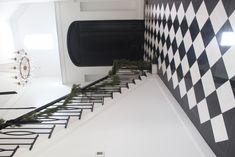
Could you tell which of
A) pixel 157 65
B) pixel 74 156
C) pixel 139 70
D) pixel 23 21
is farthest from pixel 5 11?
pixel 74 156

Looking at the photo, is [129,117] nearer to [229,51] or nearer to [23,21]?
[229,51]

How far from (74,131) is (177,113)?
3.04 ft

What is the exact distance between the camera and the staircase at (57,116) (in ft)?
5.39

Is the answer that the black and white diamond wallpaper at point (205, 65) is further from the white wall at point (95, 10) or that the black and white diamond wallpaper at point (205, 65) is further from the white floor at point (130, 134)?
the white wall at point (95, 10)

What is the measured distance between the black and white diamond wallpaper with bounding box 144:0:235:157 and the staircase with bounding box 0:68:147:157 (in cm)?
74

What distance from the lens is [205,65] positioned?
5.18 feet

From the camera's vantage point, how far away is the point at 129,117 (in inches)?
76.4

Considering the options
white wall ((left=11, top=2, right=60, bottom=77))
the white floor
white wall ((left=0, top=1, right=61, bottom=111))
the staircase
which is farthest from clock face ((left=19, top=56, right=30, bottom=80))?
white wall ((left=11, top=2, right=60, bottom=77))

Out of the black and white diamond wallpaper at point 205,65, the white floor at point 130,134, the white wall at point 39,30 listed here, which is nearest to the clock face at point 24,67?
the white floor at point 130,134

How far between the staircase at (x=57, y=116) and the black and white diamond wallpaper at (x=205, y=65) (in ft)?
2.43

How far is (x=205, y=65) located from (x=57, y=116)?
1355mm

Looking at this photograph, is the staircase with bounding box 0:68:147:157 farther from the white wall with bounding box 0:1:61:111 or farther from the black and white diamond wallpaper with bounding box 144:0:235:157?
the white wall with bounding box 0:1:61:111

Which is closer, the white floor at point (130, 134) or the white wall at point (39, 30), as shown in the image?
the white floor at point (130, 134)

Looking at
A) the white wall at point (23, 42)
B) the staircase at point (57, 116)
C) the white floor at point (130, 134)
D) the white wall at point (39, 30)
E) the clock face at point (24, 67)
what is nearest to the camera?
the white floor at point (130, 134)
